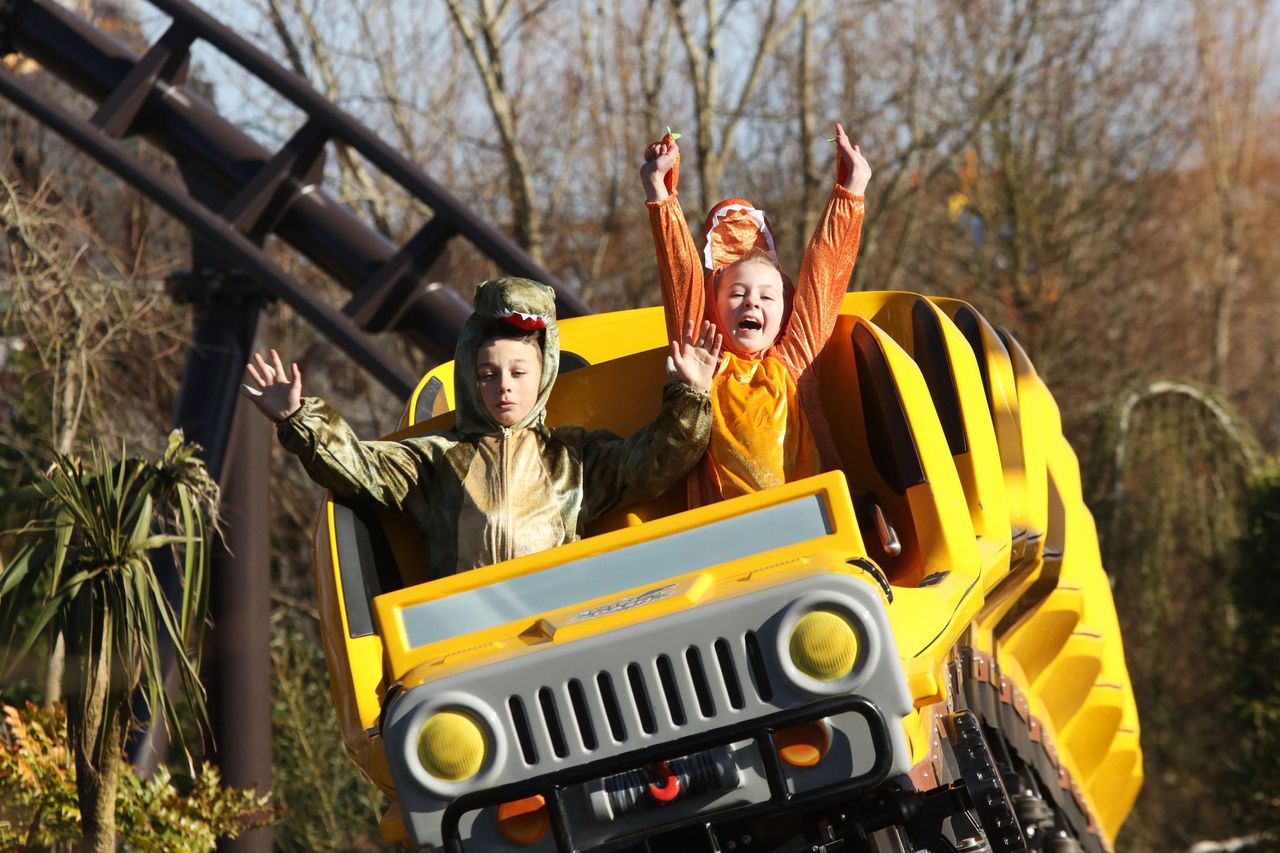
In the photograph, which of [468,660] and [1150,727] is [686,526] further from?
[1150,727]

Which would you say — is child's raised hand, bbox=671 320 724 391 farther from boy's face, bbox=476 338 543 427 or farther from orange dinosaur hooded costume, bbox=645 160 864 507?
boy's face, bbox=476 338 543 427

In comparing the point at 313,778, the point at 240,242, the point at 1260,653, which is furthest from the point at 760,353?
the point at 1260,653

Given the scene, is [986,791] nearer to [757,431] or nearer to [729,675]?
[729,675]

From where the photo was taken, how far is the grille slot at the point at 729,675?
110 inches

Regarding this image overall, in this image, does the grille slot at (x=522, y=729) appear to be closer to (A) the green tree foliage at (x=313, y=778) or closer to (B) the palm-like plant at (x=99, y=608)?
(B) the palm-like plant at (x=99, y=608)

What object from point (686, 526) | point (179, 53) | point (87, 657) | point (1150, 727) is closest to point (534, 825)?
point (686, 526)

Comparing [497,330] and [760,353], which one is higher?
[497,330]

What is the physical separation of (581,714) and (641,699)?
114 mm

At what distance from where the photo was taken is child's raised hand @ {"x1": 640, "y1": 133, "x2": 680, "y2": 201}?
13.6 ft

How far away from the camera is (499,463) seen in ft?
12.3

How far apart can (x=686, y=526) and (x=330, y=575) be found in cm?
81

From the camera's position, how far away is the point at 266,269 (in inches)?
248

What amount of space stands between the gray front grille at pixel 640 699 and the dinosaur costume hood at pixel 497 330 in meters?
1.12

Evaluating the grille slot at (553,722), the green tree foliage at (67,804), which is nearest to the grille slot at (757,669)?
the grille slot at (553,722)
